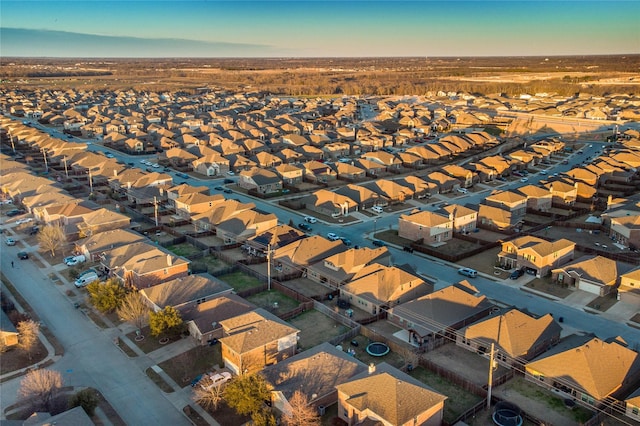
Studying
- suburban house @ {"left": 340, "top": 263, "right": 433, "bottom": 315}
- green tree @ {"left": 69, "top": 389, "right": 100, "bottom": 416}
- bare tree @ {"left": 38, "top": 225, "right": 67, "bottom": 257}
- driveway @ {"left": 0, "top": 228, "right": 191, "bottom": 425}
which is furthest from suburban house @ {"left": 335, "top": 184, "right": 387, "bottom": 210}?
green tree @ {"left": 69, "top": 389, "right": 100, "bottom": 416}

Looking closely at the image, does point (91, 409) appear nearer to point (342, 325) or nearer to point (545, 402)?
point (342, 325)

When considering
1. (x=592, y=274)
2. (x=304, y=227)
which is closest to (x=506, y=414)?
(x=592, y=274)

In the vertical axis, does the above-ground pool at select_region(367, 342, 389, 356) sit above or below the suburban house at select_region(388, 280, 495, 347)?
below

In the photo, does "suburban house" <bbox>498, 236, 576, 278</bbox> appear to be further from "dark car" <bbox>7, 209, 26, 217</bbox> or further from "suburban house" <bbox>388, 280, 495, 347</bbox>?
"dark car" <bbox>7, 209, 26, 217</bbox>

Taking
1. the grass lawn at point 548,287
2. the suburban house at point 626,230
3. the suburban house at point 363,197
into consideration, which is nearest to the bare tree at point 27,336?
the grass lawn at point 548,287

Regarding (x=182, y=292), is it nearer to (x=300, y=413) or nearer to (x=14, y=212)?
(x=300, y=413)
